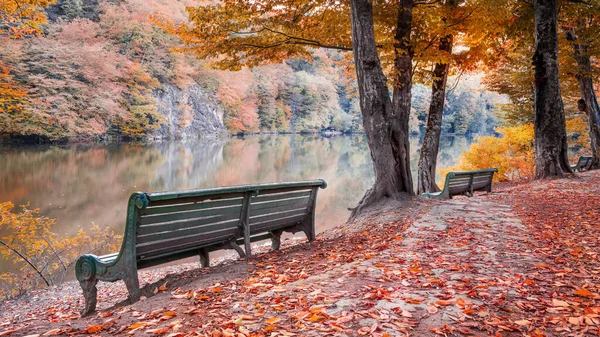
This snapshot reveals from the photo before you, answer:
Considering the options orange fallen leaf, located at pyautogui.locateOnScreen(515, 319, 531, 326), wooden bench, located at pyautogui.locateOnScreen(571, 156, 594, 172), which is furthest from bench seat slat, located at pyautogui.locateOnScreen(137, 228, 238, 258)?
wooden bench, located at pyautogui.locateOnScreen(571, 156, 594, 172)

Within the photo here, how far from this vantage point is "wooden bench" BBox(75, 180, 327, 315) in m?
3.26

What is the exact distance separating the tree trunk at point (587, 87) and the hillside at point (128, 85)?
461 centimetres

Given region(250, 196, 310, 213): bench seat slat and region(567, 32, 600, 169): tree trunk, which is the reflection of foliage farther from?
region(567, 32, 600, 169): tree trunk

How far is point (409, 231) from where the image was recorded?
5203 mm

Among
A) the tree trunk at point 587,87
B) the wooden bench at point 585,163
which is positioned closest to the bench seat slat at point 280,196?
the tree trunk at point 587,87

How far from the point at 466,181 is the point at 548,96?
3521mm

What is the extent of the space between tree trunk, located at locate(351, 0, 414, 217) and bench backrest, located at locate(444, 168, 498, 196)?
145 cm

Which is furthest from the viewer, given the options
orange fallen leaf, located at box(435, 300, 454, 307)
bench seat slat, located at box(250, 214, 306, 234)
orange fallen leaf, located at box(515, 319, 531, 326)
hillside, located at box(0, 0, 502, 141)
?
hillside, located at box(0, 0, 502, 141)

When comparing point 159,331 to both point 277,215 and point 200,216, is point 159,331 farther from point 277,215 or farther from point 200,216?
point 277,215

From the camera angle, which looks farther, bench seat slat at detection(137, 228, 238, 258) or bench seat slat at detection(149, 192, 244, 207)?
bench seat slat at detection(137, 228, 238, 258)

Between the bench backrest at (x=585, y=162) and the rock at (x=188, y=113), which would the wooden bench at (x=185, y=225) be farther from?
the rock at (x=188, y=113)

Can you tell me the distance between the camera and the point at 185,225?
3604mm

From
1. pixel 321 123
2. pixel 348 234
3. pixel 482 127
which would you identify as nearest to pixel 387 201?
pixel 348 234

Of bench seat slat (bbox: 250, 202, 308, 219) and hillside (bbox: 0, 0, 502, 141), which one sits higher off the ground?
hillside (bbox: 0, 0, 502, 141)
